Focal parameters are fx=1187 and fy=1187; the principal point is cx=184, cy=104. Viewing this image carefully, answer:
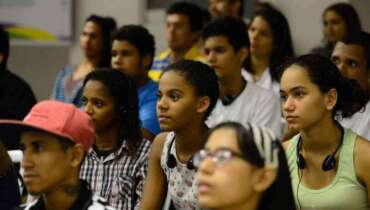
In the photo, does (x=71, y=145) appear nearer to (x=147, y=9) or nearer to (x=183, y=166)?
(x=183, y=166)

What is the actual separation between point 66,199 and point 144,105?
109 inches

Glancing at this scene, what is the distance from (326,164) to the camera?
6109 mm

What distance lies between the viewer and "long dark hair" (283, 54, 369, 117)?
6.18 meters

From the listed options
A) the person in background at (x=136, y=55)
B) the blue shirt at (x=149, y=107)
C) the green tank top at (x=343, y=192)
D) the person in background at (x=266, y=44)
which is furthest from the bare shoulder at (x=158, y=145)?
the person in background at (x=266, y=44)

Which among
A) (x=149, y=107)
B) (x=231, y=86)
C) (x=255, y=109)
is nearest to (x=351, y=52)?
(x=255, y=109)

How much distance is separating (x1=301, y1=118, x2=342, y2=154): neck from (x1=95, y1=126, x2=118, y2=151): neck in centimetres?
128

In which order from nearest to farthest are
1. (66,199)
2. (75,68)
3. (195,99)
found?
(66,199), (195,99), (75,68)

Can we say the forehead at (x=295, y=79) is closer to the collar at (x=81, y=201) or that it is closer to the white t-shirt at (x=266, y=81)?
the collar at (x=81, y=201)

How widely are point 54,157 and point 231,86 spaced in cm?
294

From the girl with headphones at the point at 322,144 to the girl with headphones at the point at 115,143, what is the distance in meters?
1.02

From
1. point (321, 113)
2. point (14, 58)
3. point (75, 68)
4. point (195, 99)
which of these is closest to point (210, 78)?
point (195, 99)

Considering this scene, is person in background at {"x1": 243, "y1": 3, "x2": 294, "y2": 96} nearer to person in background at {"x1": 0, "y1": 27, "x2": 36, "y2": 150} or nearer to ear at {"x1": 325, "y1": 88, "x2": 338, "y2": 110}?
person in background at {"x1": 0, "y1": 27, "x2": 36, "y2": 150}

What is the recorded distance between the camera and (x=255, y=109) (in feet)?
26.3

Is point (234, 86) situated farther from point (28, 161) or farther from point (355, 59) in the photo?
point (28, 161)
